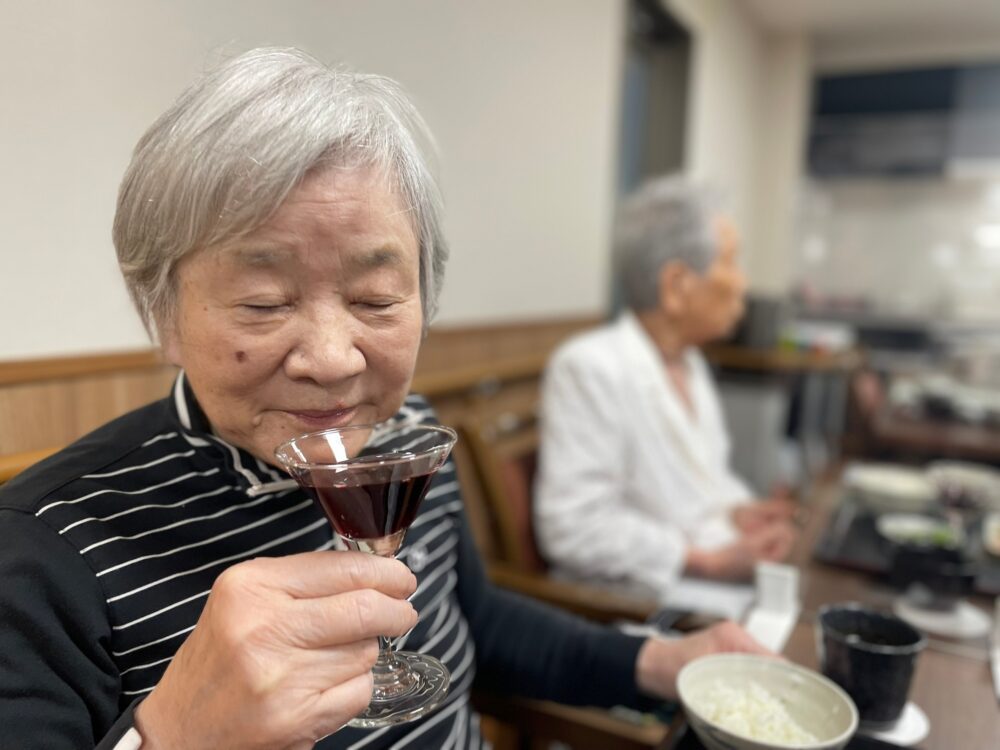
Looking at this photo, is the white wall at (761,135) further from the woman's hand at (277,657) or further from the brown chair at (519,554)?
the woman's hand at (277,657)

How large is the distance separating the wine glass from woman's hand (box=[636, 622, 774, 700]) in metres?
0.38

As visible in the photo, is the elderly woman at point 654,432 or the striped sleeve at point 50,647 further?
the elderly woman at point 654,432

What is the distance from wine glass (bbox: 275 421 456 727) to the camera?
0.58 meters

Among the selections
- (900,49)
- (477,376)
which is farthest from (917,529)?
(900,49)

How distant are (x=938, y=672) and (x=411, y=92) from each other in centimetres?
133

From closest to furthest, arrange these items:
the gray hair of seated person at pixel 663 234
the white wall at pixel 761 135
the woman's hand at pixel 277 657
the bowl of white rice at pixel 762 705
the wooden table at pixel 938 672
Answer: the woman's hand at pixel 277 657 → the bowl of white rice at pixel 762 705 → the wooden table at pixel 938 672 → the gray hair of seated person at pixel 663 234 → the white wall at pixel 761 135

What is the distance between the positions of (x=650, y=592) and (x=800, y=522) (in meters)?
0.37

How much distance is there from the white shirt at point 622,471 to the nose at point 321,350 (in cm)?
105

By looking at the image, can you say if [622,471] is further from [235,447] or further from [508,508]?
[235,447]

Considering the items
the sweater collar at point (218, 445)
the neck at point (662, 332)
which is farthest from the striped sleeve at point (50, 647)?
the neck at point (662, 332)

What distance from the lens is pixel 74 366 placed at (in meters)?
0.95

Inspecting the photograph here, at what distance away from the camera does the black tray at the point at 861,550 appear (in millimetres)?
1269

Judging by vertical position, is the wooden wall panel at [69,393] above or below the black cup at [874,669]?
above

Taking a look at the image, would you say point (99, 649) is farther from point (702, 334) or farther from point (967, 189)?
point (967, 189)
